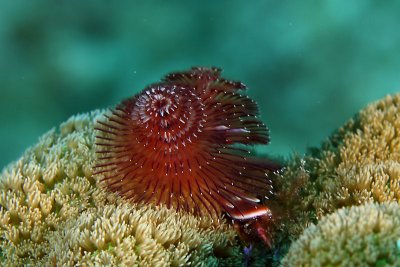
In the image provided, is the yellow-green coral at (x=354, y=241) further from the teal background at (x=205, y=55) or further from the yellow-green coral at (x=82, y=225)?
the teal background at (x=205, y=55)

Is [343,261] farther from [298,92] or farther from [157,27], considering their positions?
[157,27]

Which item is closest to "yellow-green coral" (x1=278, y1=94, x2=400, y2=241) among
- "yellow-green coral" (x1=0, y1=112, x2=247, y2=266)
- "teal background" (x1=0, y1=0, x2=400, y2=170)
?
"yellow-green coral" (x1=0, y1=112, x2=247, y2=266)

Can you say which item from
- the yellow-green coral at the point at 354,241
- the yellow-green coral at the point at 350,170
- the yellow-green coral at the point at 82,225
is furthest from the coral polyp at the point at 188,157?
the yellow-green coral at the point at 354,241

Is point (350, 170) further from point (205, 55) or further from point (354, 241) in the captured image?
point (205, 55)

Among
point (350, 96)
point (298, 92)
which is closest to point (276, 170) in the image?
point (298, 92)

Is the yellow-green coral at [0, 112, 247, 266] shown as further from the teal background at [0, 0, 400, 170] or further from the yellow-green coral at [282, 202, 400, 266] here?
the teal background at [0, 0, 400, 170]

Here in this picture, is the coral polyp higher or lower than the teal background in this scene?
lower
